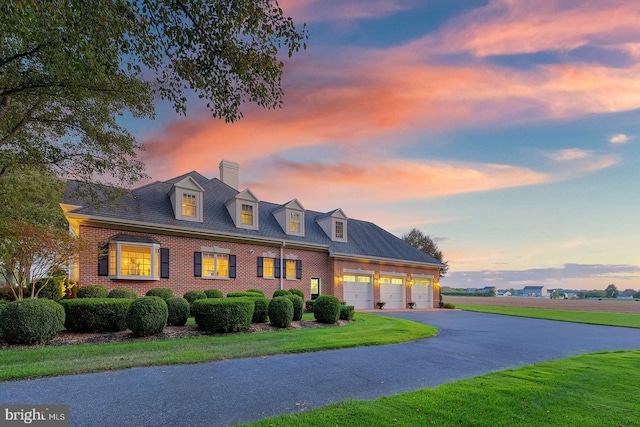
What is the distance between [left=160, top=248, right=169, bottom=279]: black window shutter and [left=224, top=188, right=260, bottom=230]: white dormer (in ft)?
13.9

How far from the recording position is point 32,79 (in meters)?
7.46

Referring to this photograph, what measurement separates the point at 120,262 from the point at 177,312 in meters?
6.68

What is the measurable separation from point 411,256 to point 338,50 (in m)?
21.0

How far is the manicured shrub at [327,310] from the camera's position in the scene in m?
13.1

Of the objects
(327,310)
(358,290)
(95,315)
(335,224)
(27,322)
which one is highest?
(335,224)

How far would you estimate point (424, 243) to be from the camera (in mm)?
39844

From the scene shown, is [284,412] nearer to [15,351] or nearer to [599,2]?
[15,351]

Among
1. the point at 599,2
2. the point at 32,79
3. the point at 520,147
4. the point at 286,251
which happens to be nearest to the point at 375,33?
the point at 599,2

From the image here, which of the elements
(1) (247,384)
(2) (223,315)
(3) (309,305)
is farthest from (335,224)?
(1) (247,384)

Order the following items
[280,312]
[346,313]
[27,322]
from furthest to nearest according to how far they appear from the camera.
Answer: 1. [346,313]
2. [280,312]
3. [27,322]

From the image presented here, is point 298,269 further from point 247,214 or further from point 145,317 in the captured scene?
point 145,317

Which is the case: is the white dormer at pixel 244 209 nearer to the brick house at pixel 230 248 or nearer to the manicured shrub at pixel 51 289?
Result: the brick house at pixel 230 248

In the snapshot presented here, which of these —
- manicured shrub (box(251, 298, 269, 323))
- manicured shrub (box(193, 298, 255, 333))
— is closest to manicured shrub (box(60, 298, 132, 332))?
manicured shrub (box(193, 298, 255, 333))

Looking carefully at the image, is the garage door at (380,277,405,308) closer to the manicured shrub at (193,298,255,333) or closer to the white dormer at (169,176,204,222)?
the white dormer at (169,176,204,222)
